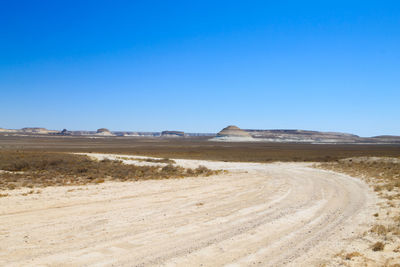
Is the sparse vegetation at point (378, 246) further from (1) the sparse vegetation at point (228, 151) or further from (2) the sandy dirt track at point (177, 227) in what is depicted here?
(1) the sparse vegetation at point (228, 151)

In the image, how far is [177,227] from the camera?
9289 mm

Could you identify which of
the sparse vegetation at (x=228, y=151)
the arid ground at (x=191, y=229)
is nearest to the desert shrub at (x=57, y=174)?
the arid ground at (x=191, y=229)

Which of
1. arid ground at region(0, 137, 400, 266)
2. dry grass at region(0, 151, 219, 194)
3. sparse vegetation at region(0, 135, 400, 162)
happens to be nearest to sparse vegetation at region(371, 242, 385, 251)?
arid ground at region(0, 137, 400, 266)

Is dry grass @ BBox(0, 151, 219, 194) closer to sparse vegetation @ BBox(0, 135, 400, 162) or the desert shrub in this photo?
the desert shrub

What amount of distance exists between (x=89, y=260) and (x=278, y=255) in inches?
163

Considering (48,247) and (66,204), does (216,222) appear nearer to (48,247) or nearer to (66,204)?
(48,247)

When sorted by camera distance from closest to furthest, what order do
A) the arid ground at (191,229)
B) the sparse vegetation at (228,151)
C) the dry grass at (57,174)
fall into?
the arid ground at (191,229)
the dry grass at (57,174)
the sparse vegetation at (228,151)

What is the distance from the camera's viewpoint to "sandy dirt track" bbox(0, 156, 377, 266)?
22.4ft

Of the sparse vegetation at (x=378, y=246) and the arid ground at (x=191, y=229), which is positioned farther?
the sparse vegetation at (x=378, y=246)

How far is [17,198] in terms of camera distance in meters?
13.6

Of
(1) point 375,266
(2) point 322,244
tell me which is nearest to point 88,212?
(2) point 322,244

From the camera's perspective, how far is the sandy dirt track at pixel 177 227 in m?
6.83

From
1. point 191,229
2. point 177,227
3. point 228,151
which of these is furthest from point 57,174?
point 228,151

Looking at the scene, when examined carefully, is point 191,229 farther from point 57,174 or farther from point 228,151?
point 228,151
